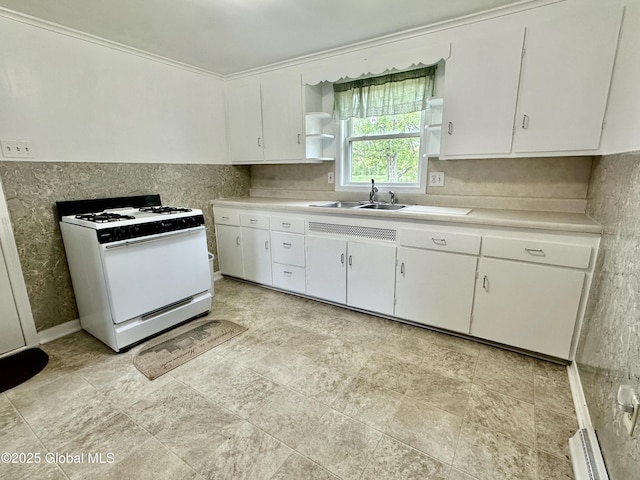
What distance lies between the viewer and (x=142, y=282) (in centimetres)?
223

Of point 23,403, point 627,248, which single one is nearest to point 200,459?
point 23,403

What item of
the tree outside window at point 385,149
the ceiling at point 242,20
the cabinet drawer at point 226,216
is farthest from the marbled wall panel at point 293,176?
the ceiling at point 242,20

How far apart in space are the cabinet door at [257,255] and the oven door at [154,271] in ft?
2.10

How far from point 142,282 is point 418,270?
2.05 metres

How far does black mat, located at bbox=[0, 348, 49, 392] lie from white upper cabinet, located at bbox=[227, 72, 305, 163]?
249cm

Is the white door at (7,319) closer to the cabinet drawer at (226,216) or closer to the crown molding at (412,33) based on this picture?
the cabinet drawer at (226,216)

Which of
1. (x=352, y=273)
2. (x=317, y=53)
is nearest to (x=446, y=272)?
(x=352, y=273)

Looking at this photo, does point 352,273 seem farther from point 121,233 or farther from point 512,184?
point 121,233

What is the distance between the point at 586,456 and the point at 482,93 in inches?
84.5

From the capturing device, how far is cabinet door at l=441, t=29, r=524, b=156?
2068mm

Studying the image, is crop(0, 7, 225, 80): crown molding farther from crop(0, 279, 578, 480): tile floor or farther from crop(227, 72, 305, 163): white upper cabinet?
crop(0, 279, 578, 480): tile floor

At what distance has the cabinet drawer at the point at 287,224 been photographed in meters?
2.89

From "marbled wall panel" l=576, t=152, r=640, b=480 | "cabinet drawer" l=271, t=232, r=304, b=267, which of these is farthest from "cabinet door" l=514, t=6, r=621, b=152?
"cabinet drawer" l=271, t=232, r=304, b=267

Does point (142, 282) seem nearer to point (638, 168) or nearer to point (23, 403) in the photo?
point (23, 403)
